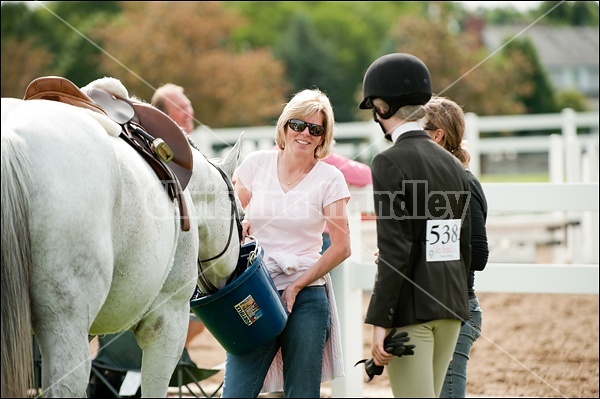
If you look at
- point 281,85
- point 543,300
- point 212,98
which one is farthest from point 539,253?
point 281,85

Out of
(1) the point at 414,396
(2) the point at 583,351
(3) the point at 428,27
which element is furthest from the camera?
(3) the point at 428,27

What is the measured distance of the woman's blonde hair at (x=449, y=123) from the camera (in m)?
3.93

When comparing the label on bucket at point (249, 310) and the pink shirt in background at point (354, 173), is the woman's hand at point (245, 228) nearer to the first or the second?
the label on bucket at point (249, 310)

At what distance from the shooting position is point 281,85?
40625 mm

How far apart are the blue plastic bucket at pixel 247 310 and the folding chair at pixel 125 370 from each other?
1.20 metres

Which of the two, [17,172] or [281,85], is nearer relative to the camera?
[17,172]

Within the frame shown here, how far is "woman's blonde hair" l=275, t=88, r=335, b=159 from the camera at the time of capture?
390 centimetres

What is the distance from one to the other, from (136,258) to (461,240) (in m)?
1.24

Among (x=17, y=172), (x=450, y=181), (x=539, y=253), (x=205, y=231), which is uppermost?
(x=17, y=172)

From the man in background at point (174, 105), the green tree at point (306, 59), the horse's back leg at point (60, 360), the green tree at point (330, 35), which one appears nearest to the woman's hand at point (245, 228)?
the horse's back leg at point (60, 360)

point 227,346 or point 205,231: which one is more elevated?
point 205,231

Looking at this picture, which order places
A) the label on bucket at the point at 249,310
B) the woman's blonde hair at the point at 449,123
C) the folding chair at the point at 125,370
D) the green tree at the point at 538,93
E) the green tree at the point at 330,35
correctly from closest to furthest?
the label on bucket at the point at 249,310 < the woman's blonde hair at the point at 449,123 < the folding chair at the point at 125,370 < the green tree at the point at 538,93 < the green tree at the point at 330,35

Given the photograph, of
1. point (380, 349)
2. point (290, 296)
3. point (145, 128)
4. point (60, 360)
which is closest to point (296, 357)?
point (290, 296)

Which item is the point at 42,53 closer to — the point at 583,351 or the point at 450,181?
the point at 583,351
